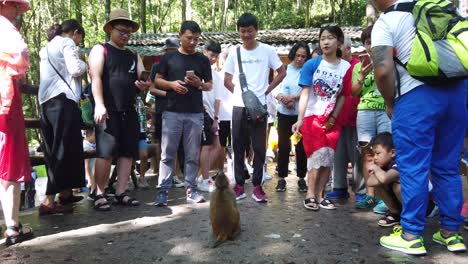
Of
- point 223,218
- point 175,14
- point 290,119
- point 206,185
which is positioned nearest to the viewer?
point 223,218

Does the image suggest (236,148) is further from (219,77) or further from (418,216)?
(418,216)

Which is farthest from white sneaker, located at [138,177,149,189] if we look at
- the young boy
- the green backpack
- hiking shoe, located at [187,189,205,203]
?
the green backpack

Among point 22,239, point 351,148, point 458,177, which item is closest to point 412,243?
point 458,177

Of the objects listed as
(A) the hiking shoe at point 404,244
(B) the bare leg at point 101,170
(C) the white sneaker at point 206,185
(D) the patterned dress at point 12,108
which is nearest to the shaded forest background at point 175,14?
(C) the white sneaker at point 206,185

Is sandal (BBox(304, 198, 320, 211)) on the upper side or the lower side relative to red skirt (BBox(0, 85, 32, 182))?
lower

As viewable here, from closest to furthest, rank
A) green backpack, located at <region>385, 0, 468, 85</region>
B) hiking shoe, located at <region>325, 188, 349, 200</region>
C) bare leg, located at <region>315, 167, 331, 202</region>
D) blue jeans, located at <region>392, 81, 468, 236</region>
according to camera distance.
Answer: green backpack, located at <region>385, 0, 468, 85</region>, blue jeans, located at <region>392, 81, 468, 236</region>, bare leg, located at <region>315, 167, 331, 202</region>, hiking shoe, located at <region>325, 188, 349, 200</region>

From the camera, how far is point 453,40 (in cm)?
311

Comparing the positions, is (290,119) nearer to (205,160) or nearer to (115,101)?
(205,160)

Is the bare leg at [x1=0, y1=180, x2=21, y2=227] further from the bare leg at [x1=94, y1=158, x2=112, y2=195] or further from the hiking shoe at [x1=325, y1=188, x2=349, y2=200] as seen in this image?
the hiking shoe at [x1=325, y1=188, x2=349, y2=200]

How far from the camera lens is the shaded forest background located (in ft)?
70.3

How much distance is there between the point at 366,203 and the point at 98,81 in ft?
10.8

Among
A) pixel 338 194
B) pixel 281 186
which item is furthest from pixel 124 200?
pixel 338 194

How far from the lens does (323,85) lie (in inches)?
191

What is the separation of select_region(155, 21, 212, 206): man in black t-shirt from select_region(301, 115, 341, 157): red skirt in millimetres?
1280
